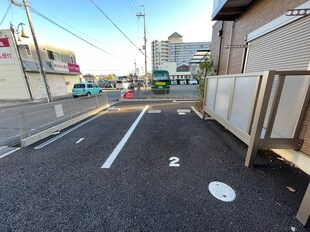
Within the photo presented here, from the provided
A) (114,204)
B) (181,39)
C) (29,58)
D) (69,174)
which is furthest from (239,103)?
(181,39)

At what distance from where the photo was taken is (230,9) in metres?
5.42

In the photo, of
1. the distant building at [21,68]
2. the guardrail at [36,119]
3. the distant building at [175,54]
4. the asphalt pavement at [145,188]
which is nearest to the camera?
the asphalt pavement at [145,188]

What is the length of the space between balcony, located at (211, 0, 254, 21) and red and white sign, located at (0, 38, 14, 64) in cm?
1788

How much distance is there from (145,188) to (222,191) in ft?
4.12

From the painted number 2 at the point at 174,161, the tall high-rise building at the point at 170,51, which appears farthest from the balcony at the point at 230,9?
the tall high-rise building at the point at 170,51

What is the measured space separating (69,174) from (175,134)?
308 cm

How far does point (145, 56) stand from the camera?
22062 millimetres

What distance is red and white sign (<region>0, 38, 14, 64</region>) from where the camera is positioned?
42.1 ft

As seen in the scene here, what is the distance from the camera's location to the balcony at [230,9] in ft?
16.0

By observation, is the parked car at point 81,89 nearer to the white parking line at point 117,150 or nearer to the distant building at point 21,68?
the distant building at point 21,68

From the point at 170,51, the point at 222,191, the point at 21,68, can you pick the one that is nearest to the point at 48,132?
the point at 222,191

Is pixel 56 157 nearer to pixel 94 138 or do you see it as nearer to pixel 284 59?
pixel 94 138

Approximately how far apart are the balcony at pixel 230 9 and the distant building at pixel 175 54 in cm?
4742

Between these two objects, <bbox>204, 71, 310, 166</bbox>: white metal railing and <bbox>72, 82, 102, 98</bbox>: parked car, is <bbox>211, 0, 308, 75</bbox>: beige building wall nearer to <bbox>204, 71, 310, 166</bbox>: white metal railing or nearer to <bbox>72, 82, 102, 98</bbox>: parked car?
<bbox>204, 71, 310, 166</bbox>: white metal railing
